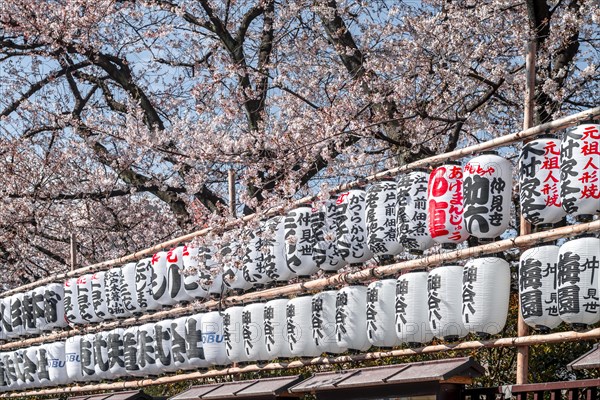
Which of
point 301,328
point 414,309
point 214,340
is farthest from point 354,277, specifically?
point 214,340

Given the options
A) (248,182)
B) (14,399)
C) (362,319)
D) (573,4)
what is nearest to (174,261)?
(248,182)

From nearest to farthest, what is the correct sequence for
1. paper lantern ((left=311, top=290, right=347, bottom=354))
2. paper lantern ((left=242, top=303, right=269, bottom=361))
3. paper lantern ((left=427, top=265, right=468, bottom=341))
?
paper lantern ((left=427, top=265, right=468, bottom=341)), paper lantern ((left=311, top=290, right=347, bottom=354)), paper lantern ((left=242, top=303, right=269, bottom=361))

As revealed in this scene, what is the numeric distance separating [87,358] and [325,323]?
224 inches

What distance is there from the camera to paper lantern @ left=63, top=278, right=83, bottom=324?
15438mm

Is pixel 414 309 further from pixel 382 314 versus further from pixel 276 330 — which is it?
pixel 276 330

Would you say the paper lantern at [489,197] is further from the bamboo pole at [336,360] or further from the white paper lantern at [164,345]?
the white paper lantern at [164,345]

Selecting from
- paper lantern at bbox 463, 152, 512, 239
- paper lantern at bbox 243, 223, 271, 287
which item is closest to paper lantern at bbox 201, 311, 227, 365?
paper lantern at bbox 243, 223, 271, 287

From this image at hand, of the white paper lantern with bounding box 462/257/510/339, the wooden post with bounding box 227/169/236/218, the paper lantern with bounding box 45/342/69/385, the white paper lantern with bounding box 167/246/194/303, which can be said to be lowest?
the paper lantern with bounding box 45/342/69/385

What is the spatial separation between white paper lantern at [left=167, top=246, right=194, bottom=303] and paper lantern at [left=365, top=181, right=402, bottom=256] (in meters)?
3.69

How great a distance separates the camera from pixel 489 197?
8.95m

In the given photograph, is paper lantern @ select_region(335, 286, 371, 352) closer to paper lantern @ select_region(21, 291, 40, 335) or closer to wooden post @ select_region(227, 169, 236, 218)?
wooden post @ select_region(227, 169, 236, 218)

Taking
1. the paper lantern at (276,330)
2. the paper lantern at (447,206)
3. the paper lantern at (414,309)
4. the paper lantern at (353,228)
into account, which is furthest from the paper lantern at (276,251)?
the paper lantern at (447,206)

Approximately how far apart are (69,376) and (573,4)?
940 cm

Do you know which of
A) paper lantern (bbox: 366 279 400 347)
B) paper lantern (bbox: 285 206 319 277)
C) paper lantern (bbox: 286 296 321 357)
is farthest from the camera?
paper lantern (bbox: 285 206 319 277)
